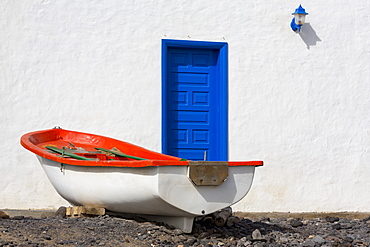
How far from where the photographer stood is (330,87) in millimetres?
9883

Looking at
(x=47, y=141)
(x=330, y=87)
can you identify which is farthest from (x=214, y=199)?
(x=330, y=87)

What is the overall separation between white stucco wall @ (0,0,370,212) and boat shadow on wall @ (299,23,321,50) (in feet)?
0.06

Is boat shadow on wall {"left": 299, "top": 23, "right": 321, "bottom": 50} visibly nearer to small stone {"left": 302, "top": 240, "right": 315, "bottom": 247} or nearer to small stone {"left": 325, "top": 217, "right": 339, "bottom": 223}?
small stone {"left": 325, "top": 217, "right": 339, "bottom": 223}

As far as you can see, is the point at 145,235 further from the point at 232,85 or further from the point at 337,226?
the point at 232,85

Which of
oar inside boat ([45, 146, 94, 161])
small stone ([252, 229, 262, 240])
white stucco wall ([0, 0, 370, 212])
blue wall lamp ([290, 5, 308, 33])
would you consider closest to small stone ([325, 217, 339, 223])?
white stucco wall ([0, 0, 370, 212])

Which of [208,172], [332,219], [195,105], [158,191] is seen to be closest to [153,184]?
[158,191]

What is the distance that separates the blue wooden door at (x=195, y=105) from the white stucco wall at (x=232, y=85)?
21 centimetres

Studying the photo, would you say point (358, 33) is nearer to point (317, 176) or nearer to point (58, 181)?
point (317, 176)

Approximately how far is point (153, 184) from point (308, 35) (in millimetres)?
4774

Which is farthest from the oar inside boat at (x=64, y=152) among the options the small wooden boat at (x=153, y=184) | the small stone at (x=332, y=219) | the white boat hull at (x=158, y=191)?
the small stone at (x=332, y=219)

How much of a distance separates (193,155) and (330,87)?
2290 mm

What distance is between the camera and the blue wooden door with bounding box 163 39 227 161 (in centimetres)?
946

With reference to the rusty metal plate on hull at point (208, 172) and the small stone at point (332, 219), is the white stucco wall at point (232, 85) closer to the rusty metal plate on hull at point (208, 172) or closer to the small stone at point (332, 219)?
the small stone at point (332, 219)

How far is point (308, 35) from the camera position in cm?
985
